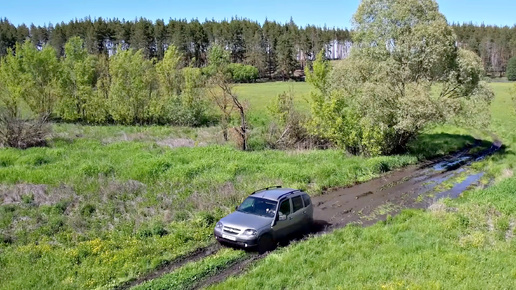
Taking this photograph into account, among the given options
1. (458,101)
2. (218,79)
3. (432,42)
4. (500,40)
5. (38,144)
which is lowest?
(38,144)

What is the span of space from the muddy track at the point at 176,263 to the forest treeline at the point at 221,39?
8606 cm

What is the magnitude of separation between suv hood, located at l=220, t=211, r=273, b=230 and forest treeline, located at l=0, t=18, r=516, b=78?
281ft

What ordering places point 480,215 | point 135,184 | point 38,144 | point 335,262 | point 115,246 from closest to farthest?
point 335,262
point 115,246
point 480,215
point 135,184
point 38,144

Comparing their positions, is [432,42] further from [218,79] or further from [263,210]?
[263,210]

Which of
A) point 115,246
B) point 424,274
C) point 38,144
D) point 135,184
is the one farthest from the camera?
point 38,144

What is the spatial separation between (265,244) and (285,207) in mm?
1629

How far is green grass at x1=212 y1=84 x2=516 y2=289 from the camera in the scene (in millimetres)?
11000

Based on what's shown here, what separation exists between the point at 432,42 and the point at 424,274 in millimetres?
20983

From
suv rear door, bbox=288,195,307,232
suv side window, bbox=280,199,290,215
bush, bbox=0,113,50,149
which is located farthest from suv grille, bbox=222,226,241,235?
bush, bbox=0,113,50,149

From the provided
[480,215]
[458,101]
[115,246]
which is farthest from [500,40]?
[115,246]

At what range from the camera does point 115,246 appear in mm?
13805

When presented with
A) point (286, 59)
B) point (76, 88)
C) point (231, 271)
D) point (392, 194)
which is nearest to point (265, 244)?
point (231, 271)

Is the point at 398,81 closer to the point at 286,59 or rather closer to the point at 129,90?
the point at 129,90

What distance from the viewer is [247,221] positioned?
13594mm
